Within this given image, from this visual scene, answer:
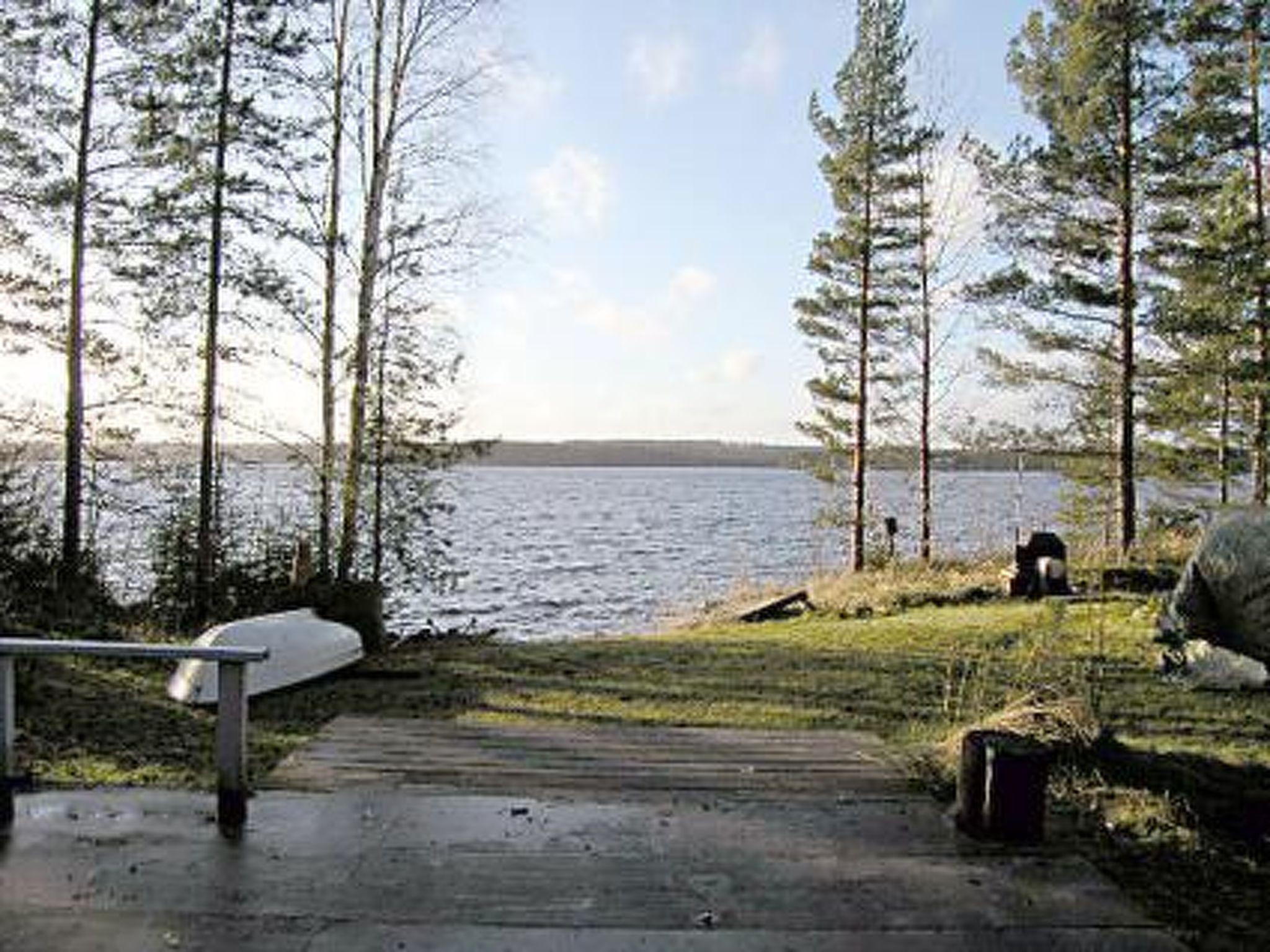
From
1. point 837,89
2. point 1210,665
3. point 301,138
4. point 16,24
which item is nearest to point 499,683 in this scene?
point 1210,665

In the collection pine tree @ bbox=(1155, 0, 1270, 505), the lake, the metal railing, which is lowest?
the lake

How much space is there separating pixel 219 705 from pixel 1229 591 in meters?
7.99

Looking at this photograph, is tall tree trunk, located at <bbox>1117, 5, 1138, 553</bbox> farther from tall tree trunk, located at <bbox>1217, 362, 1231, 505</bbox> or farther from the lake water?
tall tree trunk, located at <bbox>1217, 362, 1231, 505</bbox>

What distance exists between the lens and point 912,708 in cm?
713

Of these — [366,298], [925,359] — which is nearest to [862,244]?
[925,359]

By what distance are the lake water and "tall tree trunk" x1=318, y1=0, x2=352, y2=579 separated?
63 centimetres

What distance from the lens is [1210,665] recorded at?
797 cm

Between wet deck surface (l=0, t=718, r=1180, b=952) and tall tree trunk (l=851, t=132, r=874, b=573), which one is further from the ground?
tall tree trunk (l=851, t=132, r=874, b=573)

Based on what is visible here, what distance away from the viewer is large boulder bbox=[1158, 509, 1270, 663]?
8234 millimetres

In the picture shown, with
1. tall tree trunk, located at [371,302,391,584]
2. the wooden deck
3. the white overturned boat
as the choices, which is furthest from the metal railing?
tall tree trunk, located at [371,302,391,584]

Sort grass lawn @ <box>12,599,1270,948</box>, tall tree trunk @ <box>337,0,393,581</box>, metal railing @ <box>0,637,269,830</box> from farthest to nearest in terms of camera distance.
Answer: tall tree trunk @ <box>337,0,393,581</box>
grass lawn @ <box>12,599,1270,948</box>
metal railing @ <box>0,637,269,830</box>

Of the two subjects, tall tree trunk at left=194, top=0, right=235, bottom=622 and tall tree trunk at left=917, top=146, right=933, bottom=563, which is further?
tall tree trunk at left=917, top=146, right=933, bottom=563

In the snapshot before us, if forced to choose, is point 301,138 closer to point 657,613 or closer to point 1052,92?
point 657,613

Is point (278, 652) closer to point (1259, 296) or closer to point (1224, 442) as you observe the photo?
point (1259, 296)
